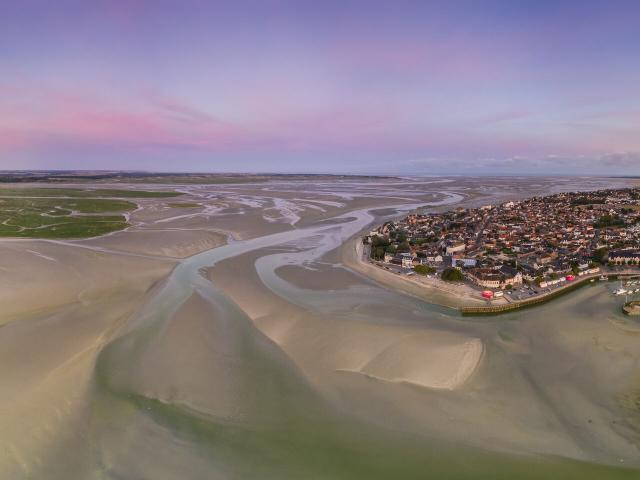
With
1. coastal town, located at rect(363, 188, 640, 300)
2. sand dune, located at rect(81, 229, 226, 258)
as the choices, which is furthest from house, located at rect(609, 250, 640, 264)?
sand dune, located at rect(81, 229, 226, 258)

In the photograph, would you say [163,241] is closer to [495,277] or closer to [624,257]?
[495,277]

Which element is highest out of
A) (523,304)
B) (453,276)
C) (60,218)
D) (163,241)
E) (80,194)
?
(80,194)

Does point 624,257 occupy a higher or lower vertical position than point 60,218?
lower

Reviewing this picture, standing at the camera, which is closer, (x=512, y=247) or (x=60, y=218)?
(x=512, y=247)

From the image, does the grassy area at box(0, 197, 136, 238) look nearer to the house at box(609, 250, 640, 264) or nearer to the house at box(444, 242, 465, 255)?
the house at box(444, 242, 465, 255)

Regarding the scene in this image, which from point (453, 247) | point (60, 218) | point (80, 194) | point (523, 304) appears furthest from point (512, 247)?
point (80, 194)

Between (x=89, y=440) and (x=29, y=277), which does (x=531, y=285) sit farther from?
(x=29, y=277)

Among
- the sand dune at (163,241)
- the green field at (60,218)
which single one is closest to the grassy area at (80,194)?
the green field at (60,218)
